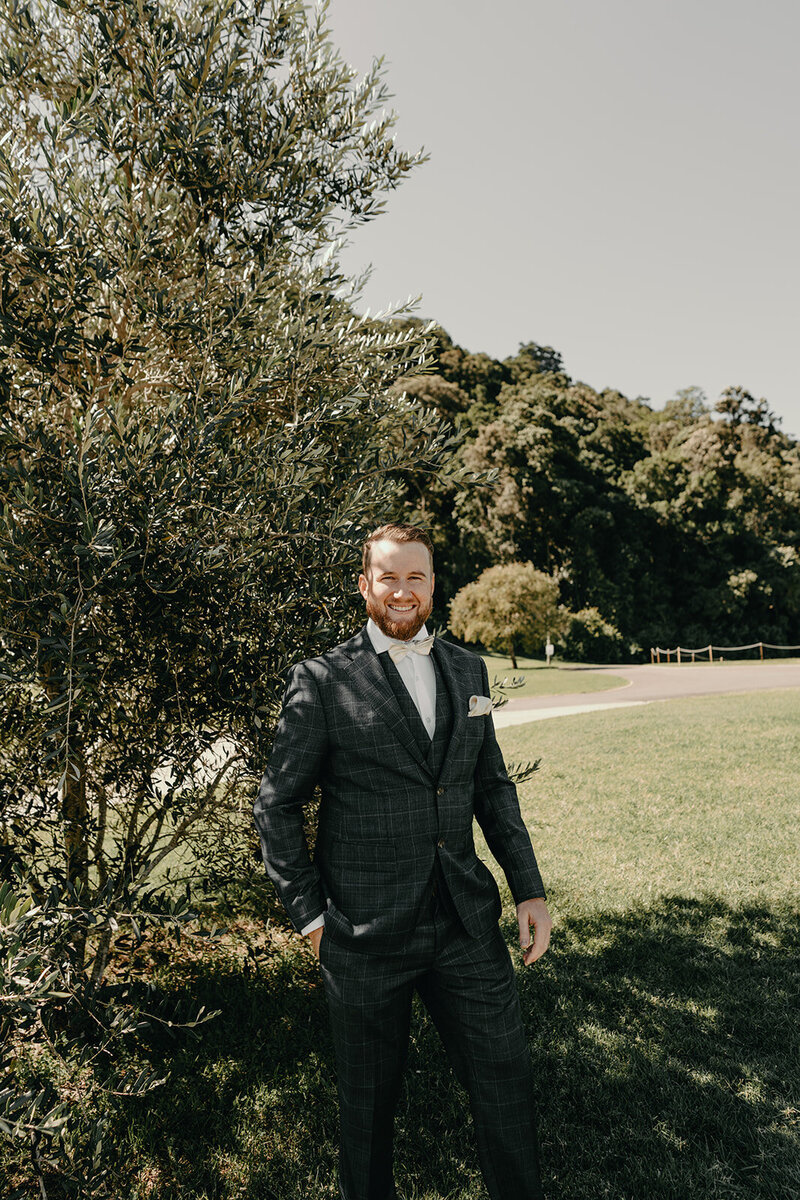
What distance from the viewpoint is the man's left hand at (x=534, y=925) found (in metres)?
2.60

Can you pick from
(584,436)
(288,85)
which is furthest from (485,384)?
(288,85)

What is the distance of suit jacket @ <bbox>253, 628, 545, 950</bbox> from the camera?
2.34 m

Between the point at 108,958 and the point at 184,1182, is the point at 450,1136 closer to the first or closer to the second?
the point at 184,1182

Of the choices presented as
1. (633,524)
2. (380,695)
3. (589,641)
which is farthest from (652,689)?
(633,524)

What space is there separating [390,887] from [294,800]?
444mm

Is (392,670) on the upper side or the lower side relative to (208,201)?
lower

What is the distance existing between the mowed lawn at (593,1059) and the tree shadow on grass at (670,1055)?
1 centimetres

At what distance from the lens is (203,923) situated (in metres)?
5.97

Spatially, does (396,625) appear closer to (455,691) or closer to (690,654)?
(455,691)

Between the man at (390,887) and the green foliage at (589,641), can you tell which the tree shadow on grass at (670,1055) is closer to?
the man at (390,887)

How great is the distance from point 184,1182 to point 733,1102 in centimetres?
262

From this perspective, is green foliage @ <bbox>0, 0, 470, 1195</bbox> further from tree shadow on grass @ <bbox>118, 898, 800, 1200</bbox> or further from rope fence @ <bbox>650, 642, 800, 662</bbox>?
rope fence @ <bbox>650, 642, 800, 662</bbox>

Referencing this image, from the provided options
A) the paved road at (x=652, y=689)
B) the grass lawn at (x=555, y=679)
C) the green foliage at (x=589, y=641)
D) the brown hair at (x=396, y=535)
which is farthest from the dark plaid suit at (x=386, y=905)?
the green foliage at (x=589, y=641)

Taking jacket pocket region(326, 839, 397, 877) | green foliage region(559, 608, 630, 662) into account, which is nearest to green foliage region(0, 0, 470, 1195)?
jacket pocket region(326, 839, 397, 877)
